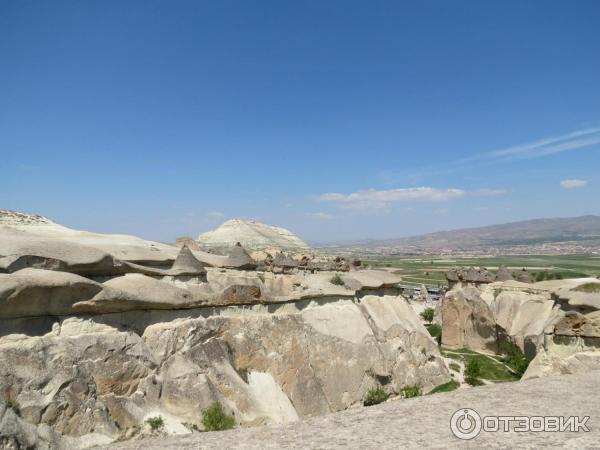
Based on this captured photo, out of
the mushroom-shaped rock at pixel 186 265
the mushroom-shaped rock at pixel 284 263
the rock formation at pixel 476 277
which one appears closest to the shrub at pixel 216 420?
the mushroom-shaped rock at pixel 186 265

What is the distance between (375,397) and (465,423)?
271 inches

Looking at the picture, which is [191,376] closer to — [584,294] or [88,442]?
[88,442]

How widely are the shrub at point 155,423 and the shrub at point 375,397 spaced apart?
647 cm

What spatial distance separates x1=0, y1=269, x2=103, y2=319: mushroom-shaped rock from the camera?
6.71 metres

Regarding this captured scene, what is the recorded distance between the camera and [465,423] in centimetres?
571

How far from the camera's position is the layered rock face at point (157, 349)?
664 centimetres

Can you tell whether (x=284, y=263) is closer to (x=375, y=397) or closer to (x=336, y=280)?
(x=336, y=280)

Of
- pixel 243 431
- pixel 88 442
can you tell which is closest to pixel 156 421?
pixel 88 442

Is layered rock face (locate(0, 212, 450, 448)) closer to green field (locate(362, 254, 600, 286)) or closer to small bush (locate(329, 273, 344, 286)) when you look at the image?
small bush (locate(329, 273, 344, 286))

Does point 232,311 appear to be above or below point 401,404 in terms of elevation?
above

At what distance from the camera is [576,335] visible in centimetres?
1175

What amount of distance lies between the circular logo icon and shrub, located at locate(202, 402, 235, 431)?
371cm

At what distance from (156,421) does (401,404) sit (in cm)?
394

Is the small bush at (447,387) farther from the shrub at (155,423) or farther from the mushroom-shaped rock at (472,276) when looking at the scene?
the mushroom-shaped rock at (472,276)
